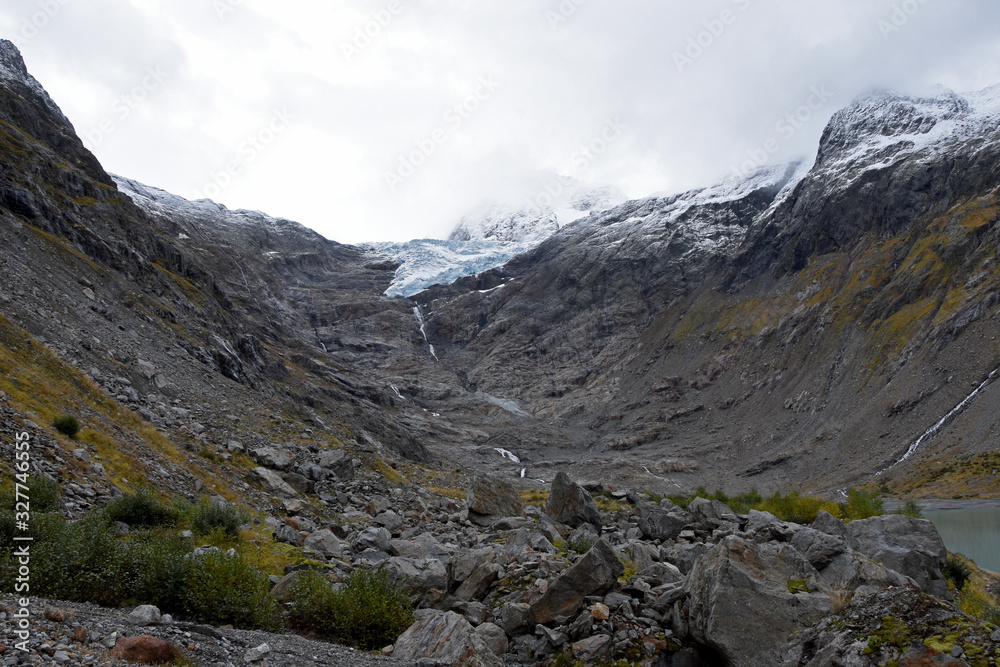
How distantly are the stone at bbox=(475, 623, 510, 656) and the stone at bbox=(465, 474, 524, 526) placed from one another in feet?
39.4

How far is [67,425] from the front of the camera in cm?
1741

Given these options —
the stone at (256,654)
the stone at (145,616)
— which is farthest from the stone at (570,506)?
the stone at (145,616)

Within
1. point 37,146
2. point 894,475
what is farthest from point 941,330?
point 37,146

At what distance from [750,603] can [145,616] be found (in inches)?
370

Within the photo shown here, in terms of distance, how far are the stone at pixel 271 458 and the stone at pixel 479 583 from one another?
17281 millimetres

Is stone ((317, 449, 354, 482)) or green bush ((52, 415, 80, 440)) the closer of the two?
green bush ((52, 415, 80, 440))

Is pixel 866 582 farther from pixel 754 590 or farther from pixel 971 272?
pixel 971 272

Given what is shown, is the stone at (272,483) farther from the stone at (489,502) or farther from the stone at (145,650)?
the stone at (145,650)

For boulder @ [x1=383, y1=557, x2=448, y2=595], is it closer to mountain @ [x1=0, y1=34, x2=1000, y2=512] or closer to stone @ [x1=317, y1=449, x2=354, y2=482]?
mountain @ [x1=0, y1=34, x2=1000, y2=512]

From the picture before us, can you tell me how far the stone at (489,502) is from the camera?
23266mm

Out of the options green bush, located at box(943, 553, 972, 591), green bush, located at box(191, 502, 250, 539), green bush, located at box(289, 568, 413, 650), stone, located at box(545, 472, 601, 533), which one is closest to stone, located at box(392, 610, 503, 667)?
green bush, located at box(289, 568, 413, 650)

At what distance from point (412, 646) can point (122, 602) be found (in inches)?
187

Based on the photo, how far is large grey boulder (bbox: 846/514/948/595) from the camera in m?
15.6

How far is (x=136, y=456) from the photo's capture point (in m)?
19.2
